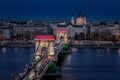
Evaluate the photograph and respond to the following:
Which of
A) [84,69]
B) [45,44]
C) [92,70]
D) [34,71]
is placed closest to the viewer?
[34,71]

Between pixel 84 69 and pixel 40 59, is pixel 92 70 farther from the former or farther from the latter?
pixel 40 59

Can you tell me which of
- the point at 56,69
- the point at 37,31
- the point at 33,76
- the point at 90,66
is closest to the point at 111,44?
the point at 37,31

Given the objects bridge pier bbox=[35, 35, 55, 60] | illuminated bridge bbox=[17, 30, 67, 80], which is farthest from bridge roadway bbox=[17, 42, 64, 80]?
bridge pier bbox=[35, 35, 55, 60]

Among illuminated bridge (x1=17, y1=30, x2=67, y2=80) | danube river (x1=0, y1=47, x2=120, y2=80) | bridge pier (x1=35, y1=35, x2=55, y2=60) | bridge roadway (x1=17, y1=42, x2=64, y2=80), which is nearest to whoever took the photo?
bridge roadway (x1=17, y1=42, x2=64, y2=80)

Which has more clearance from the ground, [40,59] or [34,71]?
[40,59]

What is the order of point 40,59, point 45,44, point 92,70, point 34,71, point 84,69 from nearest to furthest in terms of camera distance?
point 34,71 < point 40,59 < point 92,70 < point 84,69 < point 45,44

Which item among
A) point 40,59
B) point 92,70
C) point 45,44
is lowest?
point 92,70

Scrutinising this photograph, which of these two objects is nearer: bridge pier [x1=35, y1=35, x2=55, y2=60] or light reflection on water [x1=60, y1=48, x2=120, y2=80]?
light reflection on water [x1=60, y1=48, x2=120, y2=80]

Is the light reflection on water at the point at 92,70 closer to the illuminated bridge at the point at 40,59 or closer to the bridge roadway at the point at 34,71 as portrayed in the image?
the illuminated bridge at the point at 40,59

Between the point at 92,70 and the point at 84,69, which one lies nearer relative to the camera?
the point at 92,70

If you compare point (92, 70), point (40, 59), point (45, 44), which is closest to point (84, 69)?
point (92, 70)

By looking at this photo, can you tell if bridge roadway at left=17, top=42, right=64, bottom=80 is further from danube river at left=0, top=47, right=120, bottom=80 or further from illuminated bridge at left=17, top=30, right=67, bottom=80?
danube river at left=0, top=47, right=120, bottom=80
